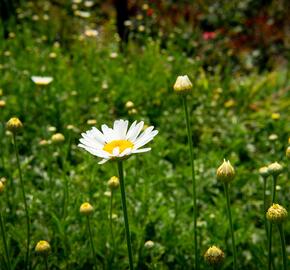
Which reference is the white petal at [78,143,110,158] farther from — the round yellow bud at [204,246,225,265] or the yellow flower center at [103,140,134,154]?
the round yellow bud at [204,246,225,265]

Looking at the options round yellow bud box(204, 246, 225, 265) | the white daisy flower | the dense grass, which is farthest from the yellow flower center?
the dense grass

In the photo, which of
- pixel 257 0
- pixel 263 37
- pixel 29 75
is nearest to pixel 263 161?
pixel 29 75

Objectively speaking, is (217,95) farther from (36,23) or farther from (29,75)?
(36,23)

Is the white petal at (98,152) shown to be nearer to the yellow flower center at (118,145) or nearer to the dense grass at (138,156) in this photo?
the yellow flower center at (118,145)

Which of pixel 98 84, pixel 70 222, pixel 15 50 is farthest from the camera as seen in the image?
pixel 15 50

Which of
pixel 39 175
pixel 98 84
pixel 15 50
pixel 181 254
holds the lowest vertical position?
pixel 181 254

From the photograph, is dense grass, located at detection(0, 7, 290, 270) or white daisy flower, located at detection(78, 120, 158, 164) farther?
dense grass, located at detection(0, 7, 290, 270)

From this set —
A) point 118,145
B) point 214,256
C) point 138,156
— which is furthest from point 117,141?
point 138,156
